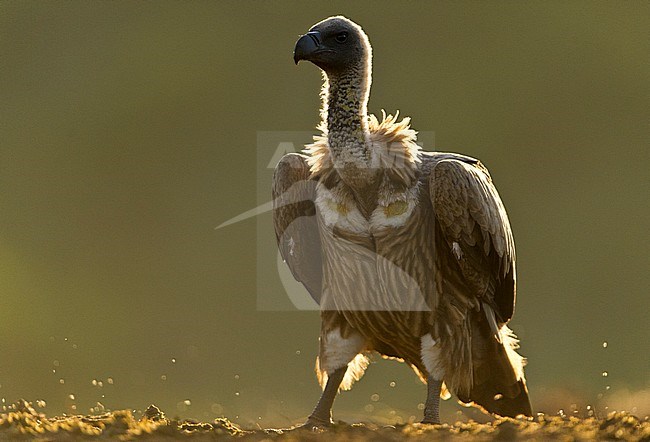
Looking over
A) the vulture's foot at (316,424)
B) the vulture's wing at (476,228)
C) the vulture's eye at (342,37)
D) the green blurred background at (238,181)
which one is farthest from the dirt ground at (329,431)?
the green blurred background at (238,181)

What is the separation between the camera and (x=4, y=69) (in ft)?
30.7

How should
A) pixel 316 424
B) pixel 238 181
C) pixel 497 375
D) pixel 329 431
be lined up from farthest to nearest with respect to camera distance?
pixel 238 181 → pixel 497 375 → pixel 316 424 → pixel 329 431

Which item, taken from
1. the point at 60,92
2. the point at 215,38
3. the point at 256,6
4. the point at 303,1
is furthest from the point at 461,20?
the point at 60,92

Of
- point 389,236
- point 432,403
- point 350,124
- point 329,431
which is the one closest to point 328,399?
point 432,403

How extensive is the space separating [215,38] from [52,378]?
420 cm

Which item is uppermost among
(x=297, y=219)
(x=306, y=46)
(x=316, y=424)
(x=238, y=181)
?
(x=306, y=46)

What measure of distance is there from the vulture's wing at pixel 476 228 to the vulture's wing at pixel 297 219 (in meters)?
0.84

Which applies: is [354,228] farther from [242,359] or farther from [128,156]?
[128,156]

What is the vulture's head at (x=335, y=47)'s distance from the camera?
18.0 feet

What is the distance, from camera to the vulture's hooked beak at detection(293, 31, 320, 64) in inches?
213

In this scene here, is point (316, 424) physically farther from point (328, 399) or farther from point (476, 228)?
point (476, 228)

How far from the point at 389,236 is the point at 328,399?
109 cm

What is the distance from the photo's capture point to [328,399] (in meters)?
5.80

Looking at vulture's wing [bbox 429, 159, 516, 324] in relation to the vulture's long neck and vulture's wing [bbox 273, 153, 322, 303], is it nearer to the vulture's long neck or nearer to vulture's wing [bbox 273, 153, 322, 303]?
the vulture's long neck
